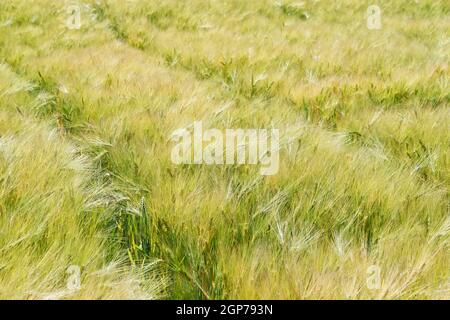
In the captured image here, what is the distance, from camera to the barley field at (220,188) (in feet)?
3.40

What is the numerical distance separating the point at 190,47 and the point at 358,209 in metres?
3.38

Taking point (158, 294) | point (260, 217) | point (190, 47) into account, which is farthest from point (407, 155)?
point (190, 47)

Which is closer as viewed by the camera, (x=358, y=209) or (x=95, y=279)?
(x=95, y=279)

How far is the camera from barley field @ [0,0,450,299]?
1.04m

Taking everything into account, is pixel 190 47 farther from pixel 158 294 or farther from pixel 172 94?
pixel 158 294

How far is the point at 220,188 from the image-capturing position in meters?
1.40

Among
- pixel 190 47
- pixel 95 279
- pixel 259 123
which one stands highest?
pixel 95 279

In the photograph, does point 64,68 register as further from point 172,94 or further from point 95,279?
point 95,279

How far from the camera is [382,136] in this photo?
211 cm

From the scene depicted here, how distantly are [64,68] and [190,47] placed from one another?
150 cm

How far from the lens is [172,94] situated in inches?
99.0
